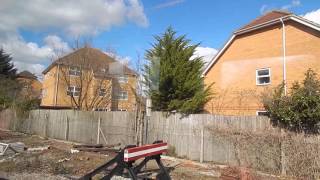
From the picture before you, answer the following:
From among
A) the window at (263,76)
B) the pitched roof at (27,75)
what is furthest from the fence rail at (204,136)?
the pitched roof at (27,75)

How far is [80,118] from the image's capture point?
67.3 ft

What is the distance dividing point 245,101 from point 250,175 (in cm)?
1221

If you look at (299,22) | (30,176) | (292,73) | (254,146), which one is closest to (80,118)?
(30,176)

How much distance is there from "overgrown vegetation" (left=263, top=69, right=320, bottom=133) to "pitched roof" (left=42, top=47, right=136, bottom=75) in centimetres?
2543

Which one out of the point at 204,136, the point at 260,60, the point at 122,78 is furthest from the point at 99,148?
the point at 122,78

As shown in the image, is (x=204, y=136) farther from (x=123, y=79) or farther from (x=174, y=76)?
(x=123, y=79)

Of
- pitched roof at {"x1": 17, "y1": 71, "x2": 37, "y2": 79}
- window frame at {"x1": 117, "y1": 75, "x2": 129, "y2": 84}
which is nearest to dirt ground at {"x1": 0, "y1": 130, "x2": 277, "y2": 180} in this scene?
window frame at {"x1": 117, "y1": 75, "x2": 129, "y2": 84}

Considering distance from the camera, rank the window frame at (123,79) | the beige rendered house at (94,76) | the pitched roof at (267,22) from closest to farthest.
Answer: the pitched roof at (267,22)
the beige rendered house at (94,76)
the window frame at (123,79)

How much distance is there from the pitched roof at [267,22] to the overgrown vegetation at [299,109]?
9.55 meters

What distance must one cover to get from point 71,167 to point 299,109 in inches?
320

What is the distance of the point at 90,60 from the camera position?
37.1m

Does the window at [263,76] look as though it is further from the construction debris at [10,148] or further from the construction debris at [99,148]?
the construction debris at [10,148]

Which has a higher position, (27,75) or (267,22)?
(27,75)

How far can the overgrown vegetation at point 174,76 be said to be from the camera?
15.7 metres
